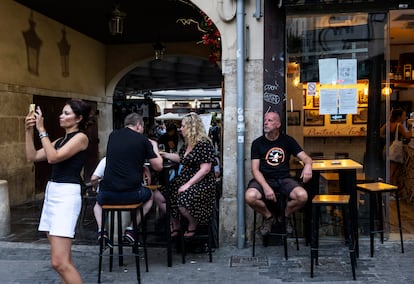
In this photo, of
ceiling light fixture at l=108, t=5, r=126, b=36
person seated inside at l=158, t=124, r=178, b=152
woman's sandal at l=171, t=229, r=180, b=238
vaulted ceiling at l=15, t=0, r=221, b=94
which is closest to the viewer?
woman's sandal at l=171, t=229, r=180, b=238

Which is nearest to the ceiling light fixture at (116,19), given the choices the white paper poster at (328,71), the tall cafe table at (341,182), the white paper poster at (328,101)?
the white paper poster at (328,71)

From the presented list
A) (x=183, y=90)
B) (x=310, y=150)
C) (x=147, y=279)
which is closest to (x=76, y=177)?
(x=147, y=279)

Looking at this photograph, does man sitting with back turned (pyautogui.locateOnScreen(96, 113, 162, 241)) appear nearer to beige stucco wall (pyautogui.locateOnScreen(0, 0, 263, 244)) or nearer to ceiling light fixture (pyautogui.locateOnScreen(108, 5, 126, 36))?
beige stucco wall (pyautogui.locateOnScreen(0, 0, 263, 244))

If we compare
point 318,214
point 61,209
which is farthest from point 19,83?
point 318,214

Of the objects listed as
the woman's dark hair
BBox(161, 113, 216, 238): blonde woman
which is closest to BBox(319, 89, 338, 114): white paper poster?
BBox(161, 113, 216, 238): blonde woman

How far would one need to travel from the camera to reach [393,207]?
24.5ft

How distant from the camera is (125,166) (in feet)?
Answer: 15.3

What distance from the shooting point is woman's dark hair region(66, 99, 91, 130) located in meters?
3.82

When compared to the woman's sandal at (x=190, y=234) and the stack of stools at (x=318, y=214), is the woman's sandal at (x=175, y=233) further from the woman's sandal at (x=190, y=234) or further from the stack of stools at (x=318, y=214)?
the stack of stools at (x=318, y=214)

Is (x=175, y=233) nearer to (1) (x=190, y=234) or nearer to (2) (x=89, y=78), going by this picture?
(1) (x=190, y=234)

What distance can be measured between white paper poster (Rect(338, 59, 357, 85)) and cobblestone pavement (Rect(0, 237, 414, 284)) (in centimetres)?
187

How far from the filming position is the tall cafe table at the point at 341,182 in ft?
16.9

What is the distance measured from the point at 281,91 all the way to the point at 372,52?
121 centimetres

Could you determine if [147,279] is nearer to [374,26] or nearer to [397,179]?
[374,26]
